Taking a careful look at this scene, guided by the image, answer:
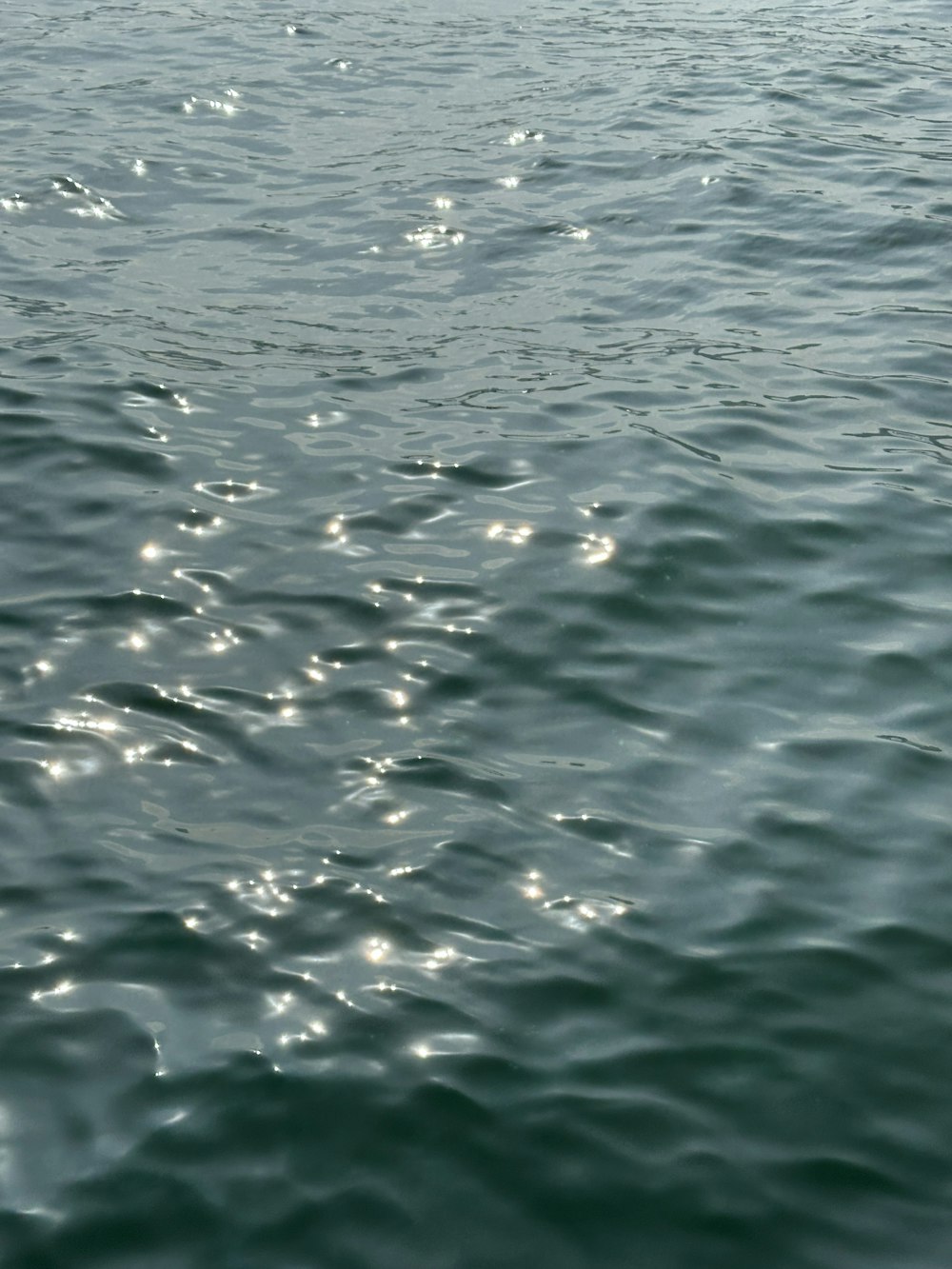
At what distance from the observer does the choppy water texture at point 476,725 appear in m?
4.13

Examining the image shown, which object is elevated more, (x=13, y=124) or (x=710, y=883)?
(x=13, y=124)

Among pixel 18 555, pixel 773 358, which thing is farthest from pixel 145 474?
pixel 773 358

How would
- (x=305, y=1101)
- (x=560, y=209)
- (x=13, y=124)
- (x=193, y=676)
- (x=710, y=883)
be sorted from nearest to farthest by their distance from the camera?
(x=305, y=1101), (x=710, y=883), (x=193, y=676), (x=560, y=209), (x=13, y=124)

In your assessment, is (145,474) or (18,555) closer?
(18,555)

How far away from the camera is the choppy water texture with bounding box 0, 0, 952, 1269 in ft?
13.5

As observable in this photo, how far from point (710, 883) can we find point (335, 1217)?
6.28 ft

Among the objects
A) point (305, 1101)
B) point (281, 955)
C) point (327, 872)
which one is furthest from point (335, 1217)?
point (327, 872)

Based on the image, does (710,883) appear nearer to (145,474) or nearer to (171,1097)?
(171,1097)

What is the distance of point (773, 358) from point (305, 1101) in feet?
22.4

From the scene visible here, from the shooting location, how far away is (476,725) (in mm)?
6105

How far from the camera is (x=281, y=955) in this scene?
16.1ft

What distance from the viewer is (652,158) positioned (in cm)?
1386

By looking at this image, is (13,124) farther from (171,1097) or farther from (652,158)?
(171,1097)

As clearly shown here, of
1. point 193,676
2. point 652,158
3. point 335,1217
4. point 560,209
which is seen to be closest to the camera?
point 335,1217
